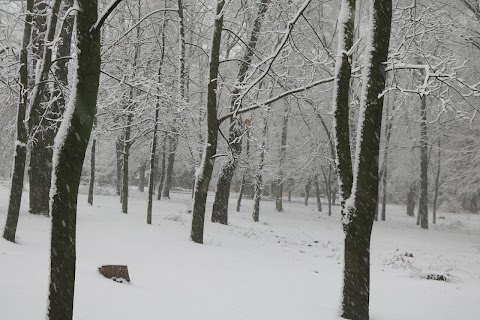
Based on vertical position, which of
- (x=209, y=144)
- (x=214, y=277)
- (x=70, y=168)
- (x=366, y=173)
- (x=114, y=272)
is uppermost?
(x=209, y=144)

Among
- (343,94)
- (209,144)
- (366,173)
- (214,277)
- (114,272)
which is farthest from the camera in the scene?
(209,144)

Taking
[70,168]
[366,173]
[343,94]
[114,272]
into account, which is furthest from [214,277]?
[70,168]

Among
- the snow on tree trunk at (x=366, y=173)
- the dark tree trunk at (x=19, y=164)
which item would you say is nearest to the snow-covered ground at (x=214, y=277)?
the dark tree trunk at (x=19, y=164)

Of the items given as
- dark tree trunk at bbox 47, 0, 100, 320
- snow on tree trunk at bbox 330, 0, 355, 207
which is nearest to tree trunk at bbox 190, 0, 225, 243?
snow on tree trunk at bbox 330, 0, 355, 207

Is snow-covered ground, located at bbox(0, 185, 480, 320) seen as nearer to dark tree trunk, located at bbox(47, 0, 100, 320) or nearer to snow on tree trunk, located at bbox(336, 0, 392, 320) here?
snow on tree trunk, located at bbox(336, 0, 392, 320)

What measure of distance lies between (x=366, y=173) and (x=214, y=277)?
3.94 metres

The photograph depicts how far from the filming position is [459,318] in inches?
242

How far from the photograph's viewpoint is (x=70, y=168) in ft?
11.8

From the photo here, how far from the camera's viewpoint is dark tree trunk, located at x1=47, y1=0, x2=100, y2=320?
140 inches

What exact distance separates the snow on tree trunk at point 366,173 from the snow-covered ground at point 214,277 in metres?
0.57

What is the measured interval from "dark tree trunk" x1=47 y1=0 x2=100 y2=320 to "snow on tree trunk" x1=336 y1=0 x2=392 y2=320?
3.77 metres

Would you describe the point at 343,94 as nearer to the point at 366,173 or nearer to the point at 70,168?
the point at 366,173

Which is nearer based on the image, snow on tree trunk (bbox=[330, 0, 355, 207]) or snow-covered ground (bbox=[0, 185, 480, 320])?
snow-covered ground (bbox=[0, 185, 480, 320])

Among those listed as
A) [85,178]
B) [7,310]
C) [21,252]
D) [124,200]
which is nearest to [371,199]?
[7,310]
